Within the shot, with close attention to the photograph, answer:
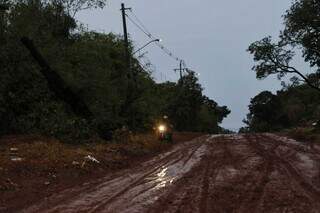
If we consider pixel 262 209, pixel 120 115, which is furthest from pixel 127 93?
pixel 262 209

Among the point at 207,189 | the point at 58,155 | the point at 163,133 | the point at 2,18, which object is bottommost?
the point at 207,189

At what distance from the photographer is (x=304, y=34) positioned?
41.7 metres

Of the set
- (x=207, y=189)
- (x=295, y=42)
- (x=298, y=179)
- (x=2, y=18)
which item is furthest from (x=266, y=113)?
(x=207, y=189)

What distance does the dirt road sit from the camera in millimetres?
11258

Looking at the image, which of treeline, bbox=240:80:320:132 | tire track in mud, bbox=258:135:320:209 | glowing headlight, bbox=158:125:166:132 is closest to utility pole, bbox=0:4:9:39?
glowing headlight, bbox=158:125:166:132

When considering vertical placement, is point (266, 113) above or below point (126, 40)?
above

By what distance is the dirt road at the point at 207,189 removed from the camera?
36.9ft

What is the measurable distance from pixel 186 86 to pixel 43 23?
138ft

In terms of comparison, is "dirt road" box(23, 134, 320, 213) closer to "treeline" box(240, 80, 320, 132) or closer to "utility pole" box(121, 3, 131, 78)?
"utility pole" box(121, 3, 131, 78)

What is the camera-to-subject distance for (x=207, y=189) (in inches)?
523

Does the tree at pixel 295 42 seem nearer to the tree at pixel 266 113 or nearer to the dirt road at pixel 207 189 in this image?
the dirt road at pixel 207 189

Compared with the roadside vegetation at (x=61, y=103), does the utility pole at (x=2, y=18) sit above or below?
above

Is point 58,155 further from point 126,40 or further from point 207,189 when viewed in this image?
point 126,40

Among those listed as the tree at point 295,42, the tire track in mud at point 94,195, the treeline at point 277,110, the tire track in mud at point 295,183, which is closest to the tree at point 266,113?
the treeline at point 277,110
